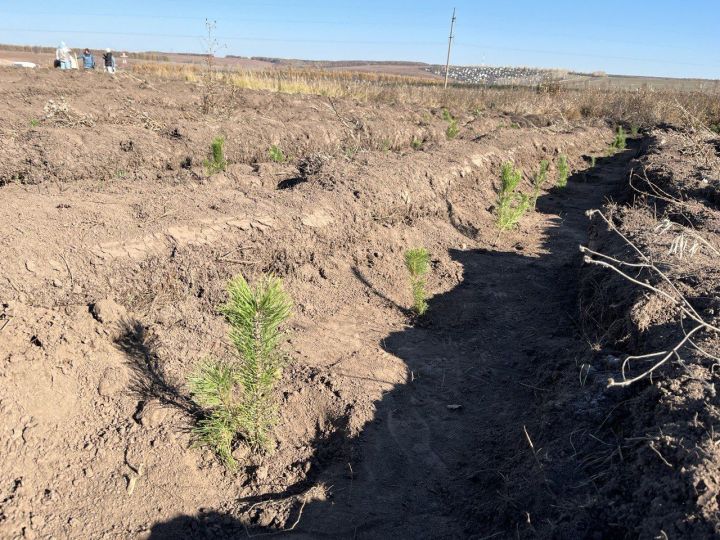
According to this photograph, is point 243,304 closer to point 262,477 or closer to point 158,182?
→ point 262,477

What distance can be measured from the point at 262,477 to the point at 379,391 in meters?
1.24

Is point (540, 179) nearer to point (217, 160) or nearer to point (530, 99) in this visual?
point (217, 160)

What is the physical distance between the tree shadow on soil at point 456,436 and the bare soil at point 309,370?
0.02 meters

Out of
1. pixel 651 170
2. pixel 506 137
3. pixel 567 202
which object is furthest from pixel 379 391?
pixel 506 137

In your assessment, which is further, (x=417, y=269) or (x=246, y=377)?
(x=417, y=269)

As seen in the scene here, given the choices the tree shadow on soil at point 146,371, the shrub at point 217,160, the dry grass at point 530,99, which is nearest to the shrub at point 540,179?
the shrub at point 217,160

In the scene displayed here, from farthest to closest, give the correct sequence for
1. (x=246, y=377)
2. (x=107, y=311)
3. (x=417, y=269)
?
(x=417, y=269)
(x=107, y=311)
(x=246, y=377)

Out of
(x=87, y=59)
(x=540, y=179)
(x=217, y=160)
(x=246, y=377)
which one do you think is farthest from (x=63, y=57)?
(x=246, y=377)

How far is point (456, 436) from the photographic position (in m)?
3.73

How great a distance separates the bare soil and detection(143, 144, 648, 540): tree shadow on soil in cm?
2

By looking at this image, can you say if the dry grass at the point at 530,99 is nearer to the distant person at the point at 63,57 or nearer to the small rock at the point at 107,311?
the distant person at the point at 63,57

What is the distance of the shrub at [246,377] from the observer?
2.73 m

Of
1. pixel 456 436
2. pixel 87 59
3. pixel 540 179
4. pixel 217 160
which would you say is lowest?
pixel 456 436

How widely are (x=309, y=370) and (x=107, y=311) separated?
1.62 metres
